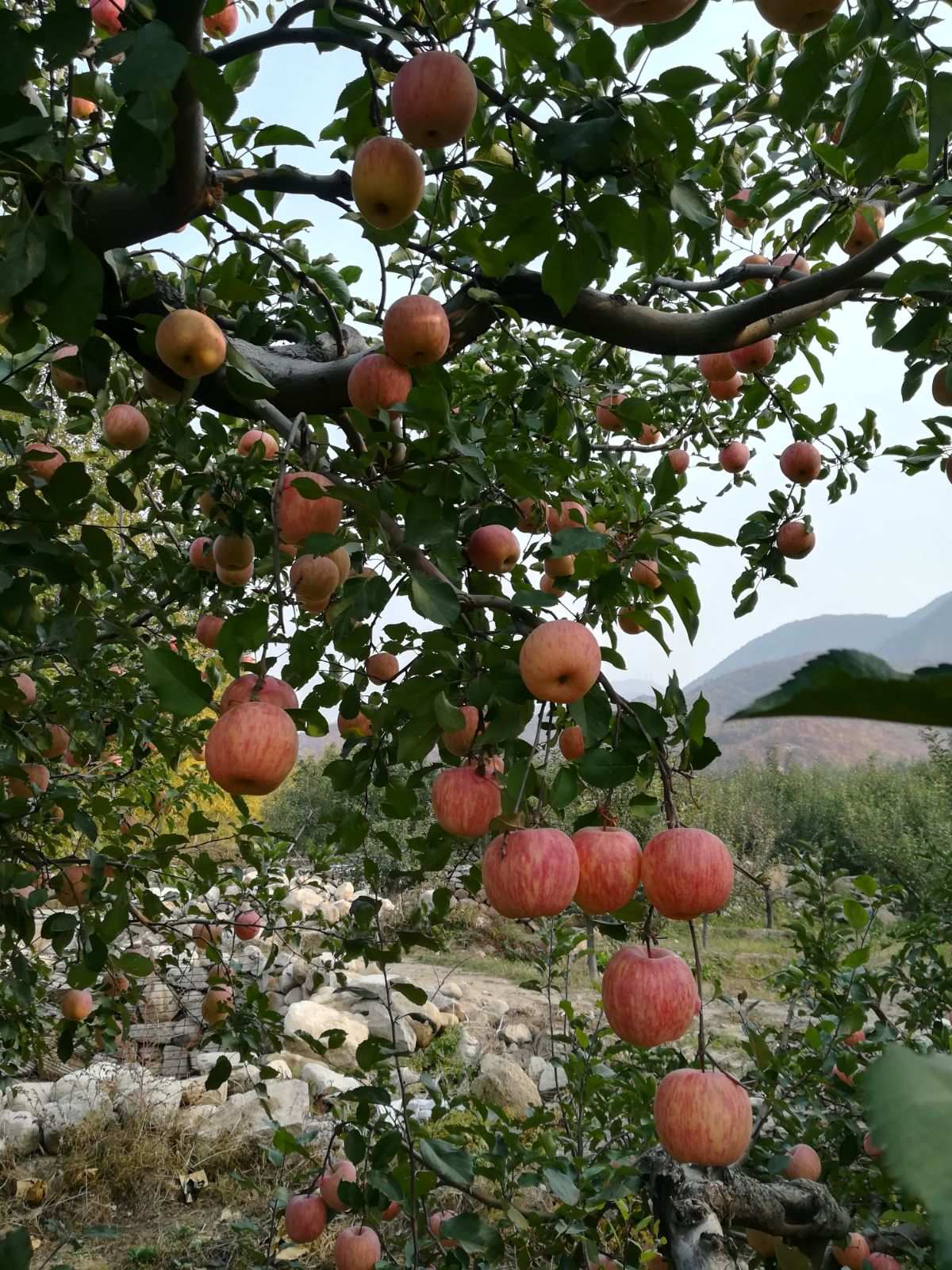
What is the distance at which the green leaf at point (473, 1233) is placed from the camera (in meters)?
1.88

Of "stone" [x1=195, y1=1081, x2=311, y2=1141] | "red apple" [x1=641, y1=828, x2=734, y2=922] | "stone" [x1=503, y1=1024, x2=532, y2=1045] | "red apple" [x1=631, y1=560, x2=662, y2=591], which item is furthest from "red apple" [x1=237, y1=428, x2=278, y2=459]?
"stone" [x1=503, y1=1024, x2=532, y2=1045]

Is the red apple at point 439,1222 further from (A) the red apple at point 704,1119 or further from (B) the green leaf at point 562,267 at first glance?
(B) the green leaf at point 562,267

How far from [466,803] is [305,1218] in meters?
2.01

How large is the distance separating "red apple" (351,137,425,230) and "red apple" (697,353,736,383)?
1717mm

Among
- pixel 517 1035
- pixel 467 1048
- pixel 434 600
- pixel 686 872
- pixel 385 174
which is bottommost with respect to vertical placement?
pixel 517 1035

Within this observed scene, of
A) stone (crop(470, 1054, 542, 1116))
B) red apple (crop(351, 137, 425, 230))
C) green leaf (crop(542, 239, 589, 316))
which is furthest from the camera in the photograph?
stone (crop(470, 1054, 542, 1116))

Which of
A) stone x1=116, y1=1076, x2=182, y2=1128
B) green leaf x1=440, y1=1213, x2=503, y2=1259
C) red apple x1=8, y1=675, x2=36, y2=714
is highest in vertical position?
red apple x1=8, y1=675, x2=36, y2=714

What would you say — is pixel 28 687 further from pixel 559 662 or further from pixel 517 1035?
pixel 517 1035

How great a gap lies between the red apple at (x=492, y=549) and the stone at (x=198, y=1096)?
5.13 meters

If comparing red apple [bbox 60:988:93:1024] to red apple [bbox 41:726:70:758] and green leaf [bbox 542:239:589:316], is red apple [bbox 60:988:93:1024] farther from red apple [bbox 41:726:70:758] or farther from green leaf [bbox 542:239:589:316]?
green leaf [bbox 542:239:589:316]

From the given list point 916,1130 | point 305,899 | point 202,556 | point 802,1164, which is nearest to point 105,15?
point 202,556

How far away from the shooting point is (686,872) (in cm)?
138

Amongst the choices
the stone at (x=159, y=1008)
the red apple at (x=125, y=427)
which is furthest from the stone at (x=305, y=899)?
the red apple at (x=125, y=427)

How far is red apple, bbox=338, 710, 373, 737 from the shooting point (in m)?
2.37
